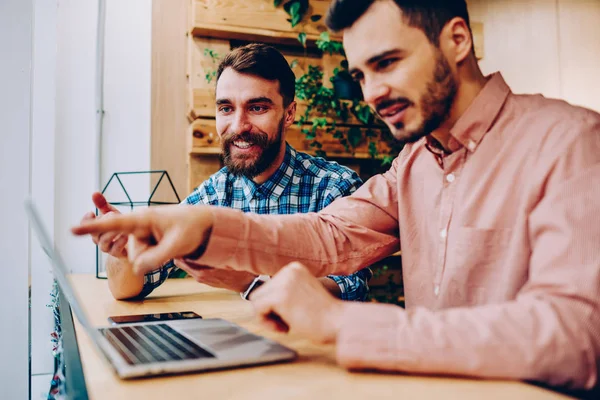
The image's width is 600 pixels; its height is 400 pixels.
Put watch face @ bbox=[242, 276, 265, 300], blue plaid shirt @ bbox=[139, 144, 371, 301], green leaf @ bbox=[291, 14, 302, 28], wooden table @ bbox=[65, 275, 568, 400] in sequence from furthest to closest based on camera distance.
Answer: green leaf @ bbox=[291, 14, 302, 28], blue plaid shirt @ bbox=[139, 144, 371, 301], watch face @ bbox=[242, 276, 265, 300], wooden table @ bbox=[65, 275, 568, 400]

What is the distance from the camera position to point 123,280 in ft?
4.94

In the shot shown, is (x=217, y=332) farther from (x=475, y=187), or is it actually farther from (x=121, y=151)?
(x=121, y=151)

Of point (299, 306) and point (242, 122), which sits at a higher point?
point (242, 122)

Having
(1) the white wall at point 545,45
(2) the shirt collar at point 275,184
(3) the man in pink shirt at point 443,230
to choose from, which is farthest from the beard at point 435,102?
(1) the white wall at point 545,45

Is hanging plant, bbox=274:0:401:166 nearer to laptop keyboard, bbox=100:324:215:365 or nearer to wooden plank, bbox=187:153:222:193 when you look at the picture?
wooden plank, bbox=187:153:222:193

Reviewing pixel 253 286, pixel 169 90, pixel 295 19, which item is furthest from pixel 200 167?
pixel 253 286

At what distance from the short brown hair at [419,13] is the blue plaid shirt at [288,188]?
34.5 inches

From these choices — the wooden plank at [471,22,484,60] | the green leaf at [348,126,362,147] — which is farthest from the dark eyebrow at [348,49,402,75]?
the wooden plank at [471,22,484,60]

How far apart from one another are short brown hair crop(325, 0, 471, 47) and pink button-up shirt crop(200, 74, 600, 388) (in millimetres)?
160

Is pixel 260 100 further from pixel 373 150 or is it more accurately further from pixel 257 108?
pixel 373 150

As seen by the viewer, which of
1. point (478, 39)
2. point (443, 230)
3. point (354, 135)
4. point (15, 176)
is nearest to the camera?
point (443, 230)

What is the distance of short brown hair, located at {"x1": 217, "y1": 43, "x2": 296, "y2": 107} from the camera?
1947 mm

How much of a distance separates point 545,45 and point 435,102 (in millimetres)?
3321

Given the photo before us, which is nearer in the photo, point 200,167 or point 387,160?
point 200,167
